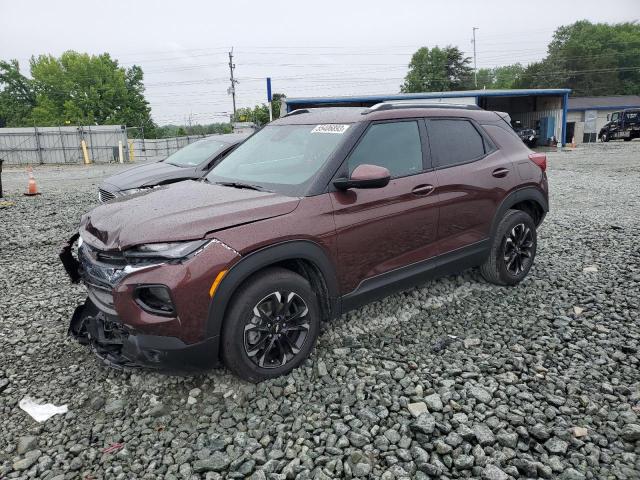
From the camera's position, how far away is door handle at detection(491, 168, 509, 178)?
4398 millimetres

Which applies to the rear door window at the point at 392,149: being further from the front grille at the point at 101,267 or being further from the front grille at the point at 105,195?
the front grille at the point at 105,195

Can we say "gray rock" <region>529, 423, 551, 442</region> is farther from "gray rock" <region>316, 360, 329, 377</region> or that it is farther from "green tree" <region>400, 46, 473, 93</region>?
A: "green tree" <region>400, 46, 473, 93</region>

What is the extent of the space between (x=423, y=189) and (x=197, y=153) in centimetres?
627

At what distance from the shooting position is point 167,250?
2713 mm

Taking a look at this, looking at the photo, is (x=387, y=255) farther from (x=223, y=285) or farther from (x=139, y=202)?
(x=139, y=202)

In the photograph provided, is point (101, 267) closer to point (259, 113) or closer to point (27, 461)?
point (27, 461)

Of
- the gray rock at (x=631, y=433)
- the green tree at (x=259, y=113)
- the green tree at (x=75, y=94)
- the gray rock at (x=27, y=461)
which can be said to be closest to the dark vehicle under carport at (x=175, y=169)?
the gray rock at (x=27, y=461)

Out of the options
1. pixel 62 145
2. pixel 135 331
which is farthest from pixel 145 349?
pixel 62 145

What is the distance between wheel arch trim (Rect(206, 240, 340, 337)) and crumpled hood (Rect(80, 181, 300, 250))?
230 mm

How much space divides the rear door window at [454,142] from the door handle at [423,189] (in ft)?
0.87

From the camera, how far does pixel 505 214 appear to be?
14.9 ft

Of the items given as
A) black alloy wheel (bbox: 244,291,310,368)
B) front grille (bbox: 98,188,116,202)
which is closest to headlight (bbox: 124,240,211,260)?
black alloy wheel (bbox: 244,291,310,368)

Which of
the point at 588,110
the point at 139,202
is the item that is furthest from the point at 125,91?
the point at 139,202

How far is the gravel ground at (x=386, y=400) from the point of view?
2457 mm
